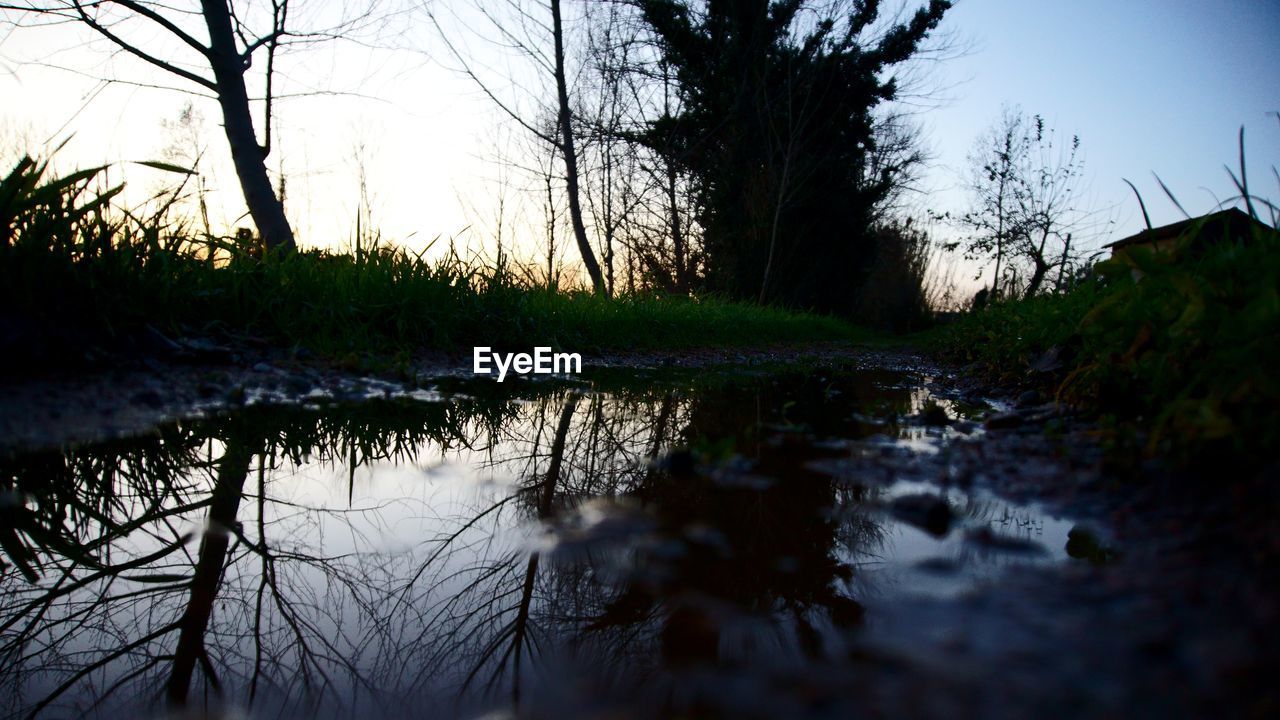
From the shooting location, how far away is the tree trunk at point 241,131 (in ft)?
23.3

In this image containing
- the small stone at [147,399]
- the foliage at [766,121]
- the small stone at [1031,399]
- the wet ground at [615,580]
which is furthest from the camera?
the foliage at [766,121]

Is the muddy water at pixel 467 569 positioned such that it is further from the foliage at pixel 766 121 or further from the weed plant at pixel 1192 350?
the foliage at pixel 766 121

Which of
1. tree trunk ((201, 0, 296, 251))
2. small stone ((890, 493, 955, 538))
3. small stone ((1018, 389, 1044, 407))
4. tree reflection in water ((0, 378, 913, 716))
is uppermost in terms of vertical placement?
tree trunk ((201, 0, 296, 251))

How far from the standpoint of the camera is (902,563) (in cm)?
118

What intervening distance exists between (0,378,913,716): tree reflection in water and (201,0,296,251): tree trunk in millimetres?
6052

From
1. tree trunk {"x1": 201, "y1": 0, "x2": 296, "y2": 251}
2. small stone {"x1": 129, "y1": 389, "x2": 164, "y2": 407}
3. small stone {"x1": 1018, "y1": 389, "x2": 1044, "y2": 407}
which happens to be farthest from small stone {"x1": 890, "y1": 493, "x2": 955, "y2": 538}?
→ tree trunk {"x1": 201, "y1": 0, "x2": 296, "y2": 251}

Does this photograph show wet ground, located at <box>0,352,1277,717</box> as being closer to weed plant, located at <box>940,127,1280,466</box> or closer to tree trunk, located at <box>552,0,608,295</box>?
weed plant, located at <box>940,127,1280,466</box>

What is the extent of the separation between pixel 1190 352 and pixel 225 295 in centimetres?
399

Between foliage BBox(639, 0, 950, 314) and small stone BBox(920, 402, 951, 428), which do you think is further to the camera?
foliage BBox(639, 0, 950, 314)

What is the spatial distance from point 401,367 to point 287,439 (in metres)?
1.30

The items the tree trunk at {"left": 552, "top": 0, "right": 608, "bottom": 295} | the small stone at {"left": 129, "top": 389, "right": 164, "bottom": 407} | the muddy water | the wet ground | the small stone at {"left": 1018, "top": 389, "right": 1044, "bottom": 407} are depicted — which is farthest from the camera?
the tree trunk at {"left": 552, "top": 0, "right": 608, "bottom": 295}

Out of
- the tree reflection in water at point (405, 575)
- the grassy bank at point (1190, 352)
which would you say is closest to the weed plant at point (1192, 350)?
the grassy bank at point (1190, 352)

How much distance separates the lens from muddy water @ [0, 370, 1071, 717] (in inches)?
33.9

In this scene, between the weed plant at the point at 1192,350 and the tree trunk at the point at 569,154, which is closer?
the weed plant at the point at 1192,350
